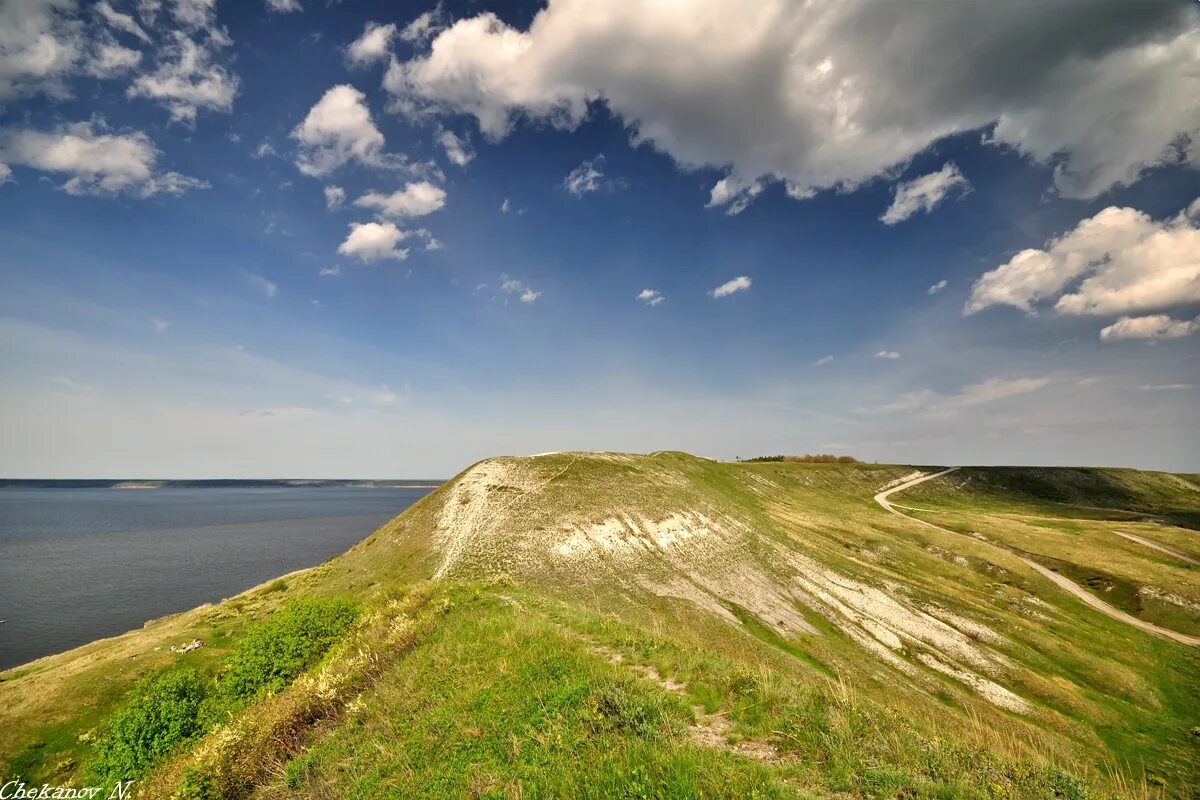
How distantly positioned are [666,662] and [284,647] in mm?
26412

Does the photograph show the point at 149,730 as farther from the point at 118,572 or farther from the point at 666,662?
the point at 118,572

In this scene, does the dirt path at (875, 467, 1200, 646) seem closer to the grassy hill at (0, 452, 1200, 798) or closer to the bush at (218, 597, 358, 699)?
the grassy hill at (0, 452, 1200, 798)

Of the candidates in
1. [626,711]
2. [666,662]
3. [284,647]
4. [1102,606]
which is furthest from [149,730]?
[1102,606]

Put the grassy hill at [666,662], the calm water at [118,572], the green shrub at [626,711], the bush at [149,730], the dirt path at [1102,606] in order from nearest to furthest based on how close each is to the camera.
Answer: the grassy hill at [666,662], the green shrub at [626,711], the bush at [149,730], the dirt path at [1102,606], the calm water at [118,572]

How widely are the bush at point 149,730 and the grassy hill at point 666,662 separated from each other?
34cm

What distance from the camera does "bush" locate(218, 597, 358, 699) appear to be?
2932 centimetres

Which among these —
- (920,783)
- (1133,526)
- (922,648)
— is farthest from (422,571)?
(1133,526)

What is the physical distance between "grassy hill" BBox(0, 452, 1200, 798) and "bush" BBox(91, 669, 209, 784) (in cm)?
34

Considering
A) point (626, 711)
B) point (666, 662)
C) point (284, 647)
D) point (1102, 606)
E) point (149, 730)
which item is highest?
point (626, 711)

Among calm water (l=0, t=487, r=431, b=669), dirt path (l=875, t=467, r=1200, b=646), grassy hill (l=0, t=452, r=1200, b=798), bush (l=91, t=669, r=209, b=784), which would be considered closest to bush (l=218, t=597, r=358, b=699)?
grassy hill (l=0, t=452, r=1200, b=798)

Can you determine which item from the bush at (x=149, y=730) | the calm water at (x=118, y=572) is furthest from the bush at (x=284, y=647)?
the calm water at (x=118, y=572)

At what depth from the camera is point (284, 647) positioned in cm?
3064

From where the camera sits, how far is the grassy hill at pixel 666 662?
40.1ft

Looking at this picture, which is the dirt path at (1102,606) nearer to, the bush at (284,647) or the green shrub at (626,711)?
the green shrub at (626,711)
